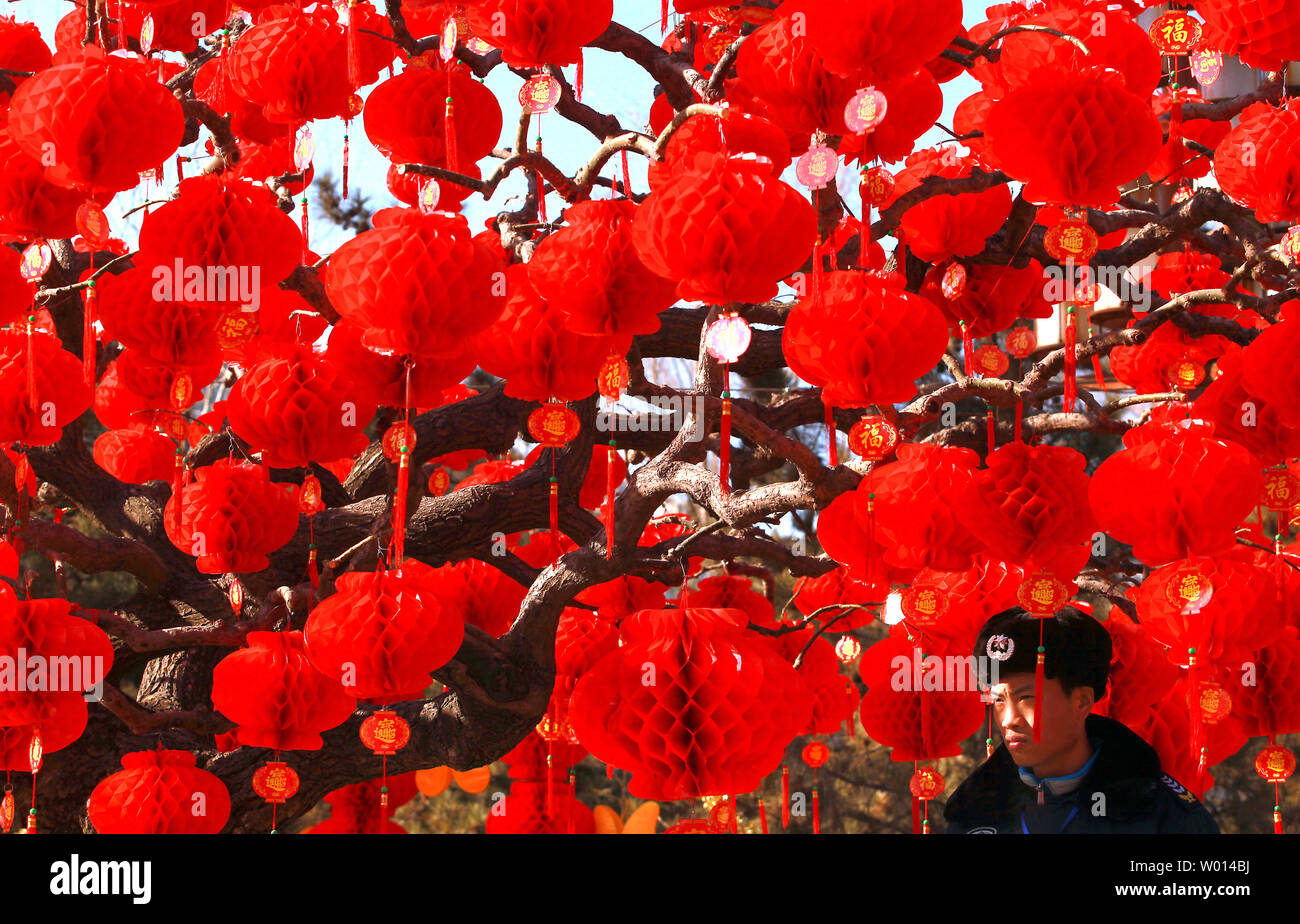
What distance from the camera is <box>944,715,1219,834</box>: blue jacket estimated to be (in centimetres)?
315

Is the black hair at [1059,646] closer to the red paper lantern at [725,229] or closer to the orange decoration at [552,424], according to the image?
the orange decoration at [552,424]

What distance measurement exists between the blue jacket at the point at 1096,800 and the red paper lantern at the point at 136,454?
9.62ft

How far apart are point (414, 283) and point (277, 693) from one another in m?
1.56

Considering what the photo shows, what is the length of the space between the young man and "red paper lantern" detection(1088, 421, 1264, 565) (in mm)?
524

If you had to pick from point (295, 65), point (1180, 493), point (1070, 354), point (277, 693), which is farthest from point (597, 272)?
point (277, 693)

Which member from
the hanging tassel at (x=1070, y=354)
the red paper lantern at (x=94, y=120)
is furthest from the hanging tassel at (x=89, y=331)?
the hanging tassel at (x=1070, y=354)

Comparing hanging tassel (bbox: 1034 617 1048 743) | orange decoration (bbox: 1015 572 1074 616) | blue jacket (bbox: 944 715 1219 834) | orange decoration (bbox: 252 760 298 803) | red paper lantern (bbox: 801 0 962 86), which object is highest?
red paper lantern (bbox: 801 0 962 86)

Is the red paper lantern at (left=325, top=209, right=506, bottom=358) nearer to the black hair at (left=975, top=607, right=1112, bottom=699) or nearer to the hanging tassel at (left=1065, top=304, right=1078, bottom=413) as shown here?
the hanging tassel at (left=1065, top=304, right=1078, bottom=413)

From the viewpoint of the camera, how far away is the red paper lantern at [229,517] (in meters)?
3.99

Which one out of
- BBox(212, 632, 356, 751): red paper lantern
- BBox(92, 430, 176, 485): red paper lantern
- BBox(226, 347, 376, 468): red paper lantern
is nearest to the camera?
BBox(226, 347, 376, 468): red paper lantern

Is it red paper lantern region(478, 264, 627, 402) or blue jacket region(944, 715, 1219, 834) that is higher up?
red paper lantern region(478, 264, 627, 402)

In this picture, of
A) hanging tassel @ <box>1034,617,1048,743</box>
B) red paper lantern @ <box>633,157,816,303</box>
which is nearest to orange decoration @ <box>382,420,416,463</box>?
red paper lantern @ <box>633,157,816,303</box>

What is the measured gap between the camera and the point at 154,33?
392 cm

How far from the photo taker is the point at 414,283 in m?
2.74
